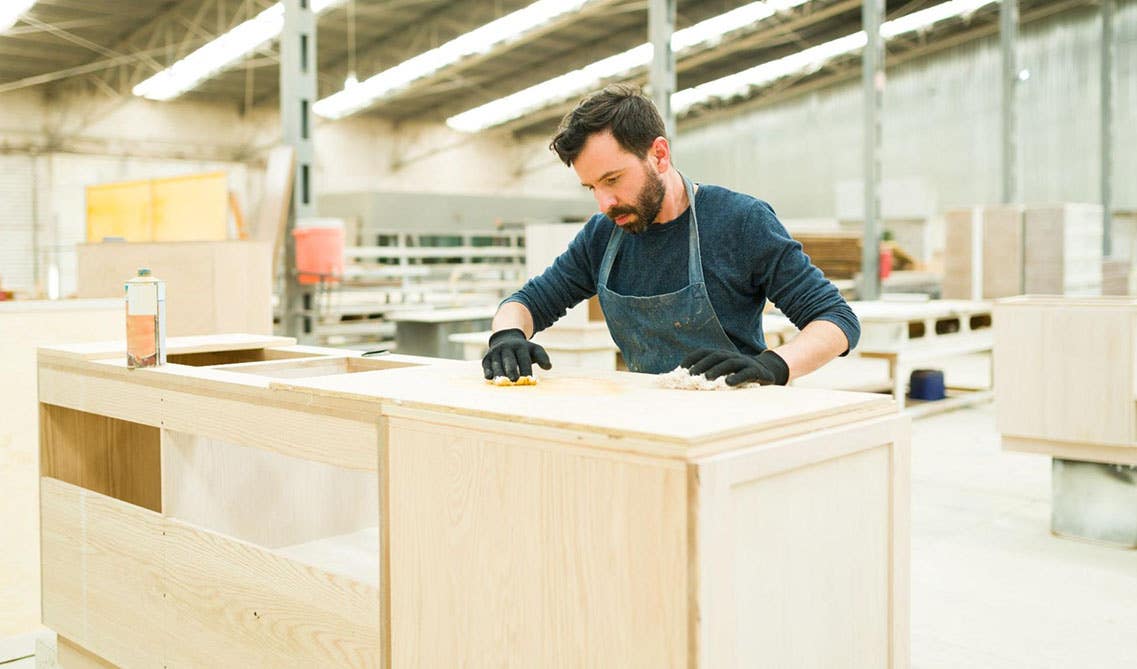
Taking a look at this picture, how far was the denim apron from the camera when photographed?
2.46 metres

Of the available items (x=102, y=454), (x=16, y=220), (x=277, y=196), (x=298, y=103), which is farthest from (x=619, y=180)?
(x=16, y=220)

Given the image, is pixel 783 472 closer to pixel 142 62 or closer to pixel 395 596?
pixel 395 596

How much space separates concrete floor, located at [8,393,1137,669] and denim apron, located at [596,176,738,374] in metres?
1.36

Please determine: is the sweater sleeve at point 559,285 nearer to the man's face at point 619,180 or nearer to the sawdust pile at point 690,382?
the man's face at point 619,180

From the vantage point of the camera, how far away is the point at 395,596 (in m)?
1.83

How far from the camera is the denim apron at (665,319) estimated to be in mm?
2459

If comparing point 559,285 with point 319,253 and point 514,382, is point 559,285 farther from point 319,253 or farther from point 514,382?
point 319,253

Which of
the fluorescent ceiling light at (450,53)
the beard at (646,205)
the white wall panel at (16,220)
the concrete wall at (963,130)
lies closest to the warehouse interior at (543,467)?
the beard at (646,205)

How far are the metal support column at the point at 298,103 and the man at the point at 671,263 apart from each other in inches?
184

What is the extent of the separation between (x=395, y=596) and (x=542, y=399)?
1.50 ft

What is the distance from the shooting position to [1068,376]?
4266 millimetres

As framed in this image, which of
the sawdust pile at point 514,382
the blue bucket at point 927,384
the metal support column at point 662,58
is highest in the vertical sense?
the metal support column at point 662,58

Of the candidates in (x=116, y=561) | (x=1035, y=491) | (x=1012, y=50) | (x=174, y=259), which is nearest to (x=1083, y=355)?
(x=1035, y=491)

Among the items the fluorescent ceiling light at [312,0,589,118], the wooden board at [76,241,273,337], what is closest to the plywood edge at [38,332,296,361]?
the wooden board at [76,241,273,337]
